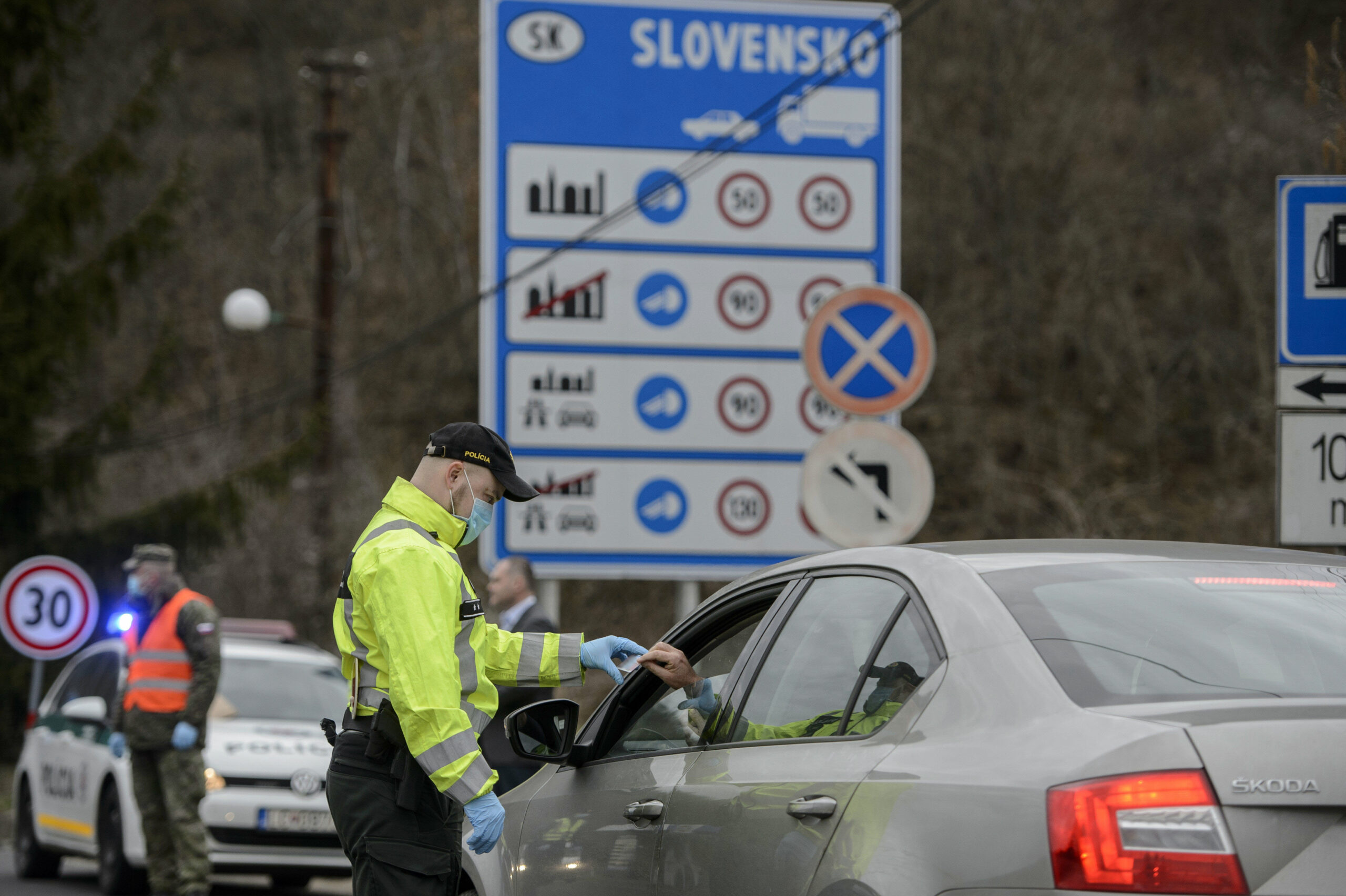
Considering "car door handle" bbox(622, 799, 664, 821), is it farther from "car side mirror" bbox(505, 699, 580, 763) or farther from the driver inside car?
"car side mirror" bbox(505, 699, 580, 763)

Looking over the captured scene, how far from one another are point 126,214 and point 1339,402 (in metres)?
36.1

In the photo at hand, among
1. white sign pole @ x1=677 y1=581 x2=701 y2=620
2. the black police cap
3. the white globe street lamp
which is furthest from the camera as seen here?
the white globe street lamp

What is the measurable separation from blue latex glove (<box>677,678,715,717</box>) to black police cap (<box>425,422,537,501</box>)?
680 mm

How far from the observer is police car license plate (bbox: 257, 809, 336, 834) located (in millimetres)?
10086

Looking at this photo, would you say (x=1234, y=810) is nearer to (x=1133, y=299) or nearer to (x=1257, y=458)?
(x=1257, y=458)

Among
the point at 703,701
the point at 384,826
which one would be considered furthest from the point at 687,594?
the point at 384,826

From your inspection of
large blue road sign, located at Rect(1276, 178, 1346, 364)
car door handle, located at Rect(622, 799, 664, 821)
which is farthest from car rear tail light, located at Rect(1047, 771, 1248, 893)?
large blue road sign, located at Rect(1276, 178, 1346, 364)

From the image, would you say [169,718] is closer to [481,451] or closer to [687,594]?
[687,594]

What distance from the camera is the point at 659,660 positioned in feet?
14.3

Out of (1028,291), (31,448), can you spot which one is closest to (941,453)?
(1028,291)

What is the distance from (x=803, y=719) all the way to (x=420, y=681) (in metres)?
0.92

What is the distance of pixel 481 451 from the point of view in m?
4.51

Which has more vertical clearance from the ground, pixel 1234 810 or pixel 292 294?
pixel 292 294

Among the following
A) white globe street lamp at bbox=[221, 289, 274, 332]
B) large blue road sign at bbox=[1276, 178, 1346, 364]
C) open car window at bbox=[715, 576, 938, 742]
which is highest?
white globe street lamp at bbox=[221, 289, 274, 332]
